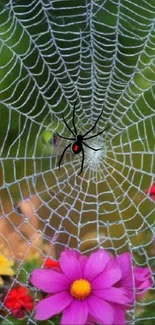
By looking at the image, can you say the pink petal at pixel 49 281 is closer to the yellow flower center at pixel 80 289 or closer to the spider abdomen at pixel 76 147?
the yellow flower center at pixel 80 289

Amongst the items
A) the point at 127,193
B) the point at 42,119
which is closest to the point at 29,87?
the point at 42,119

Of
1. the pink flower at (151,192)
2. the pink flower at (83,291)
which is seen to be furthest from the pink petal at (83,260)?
the pink flower at (151,192)

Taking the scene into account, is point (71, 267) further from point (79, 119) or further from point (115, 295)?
point (79, 119)

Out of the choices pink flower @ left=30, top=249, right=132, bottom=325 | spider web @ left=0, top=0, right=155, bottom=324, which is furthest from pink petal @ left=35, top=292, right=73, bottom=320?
spider web @ left=0, top=0, right=155, bottom=324

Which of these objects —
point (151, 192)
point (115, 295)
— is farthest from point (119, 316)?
point (151, 192)

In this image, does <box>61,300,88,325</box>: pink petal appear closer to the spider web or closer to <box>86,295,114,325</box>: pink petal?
<box>86,295,114,325</box>: pink petal

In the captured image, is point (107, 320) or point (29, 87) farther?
point (29, 87)

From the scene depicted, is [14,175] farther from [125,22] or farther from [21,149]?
[125,22]
